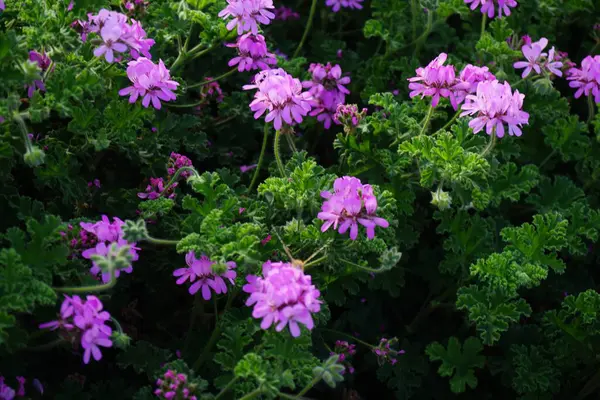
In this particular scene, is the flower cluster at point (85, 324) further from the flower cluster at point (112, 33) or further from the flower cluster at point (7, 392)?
the flower cluster at point (112, 33)

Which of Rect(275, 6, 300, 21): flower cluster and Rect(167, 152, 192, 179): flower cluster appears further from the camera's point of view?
Rect(275, 6, 300, 21): flower cluster

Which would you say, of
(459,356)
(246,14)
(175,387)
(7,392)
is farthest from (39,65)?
(459,356)

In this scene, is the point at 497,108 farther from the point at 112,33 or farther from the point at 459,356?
the point at 112,33

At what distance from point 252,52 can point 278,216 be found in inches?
28.7

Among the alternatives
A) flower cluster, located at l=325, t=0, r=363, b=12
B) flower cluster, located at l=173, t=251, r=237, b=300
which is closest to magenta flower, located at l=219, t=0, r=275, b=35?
flower cluster, located at l=173, t=251, r=237, b=300

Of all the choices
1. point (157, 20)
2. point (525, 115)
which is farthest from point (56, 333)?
point (525, 115)

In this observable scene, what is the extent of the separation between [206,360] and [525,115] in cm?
154

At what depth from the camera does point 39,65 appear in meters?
2.77

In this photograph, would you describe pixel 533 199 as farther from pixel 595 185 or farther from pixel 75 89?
pixel 75 89

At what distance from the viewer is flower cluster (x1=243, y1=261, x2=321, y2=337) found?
2322 millimetres

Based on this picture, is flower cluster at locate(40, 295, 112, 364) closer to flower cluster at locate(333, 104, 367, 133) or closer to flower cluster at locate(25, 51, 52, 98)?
flower cluster at locate(25, 51, 52, 98)

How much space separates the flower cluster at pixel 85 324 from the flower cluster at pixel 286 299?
1.55 feet

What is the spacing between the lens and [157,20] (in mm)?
3596

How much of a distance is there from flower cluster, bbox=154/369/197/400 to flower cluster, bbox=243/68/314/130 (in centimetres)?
100
